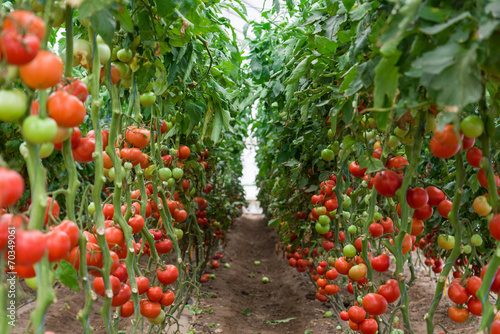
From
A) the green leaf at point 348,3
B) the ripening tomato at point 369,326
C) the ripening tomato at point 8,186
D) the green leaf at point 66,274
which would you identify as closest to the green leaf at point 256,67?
the green leaf at point 348,3

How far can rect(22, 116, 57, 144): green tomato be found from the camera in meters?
0.67

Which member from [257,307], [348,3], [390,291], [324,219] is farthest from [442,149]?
[257,307]

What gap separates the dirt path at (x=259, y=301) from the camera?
3.57 meters

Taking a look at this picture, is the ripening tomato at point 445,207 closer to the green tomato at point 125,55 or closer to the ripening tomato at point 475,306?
the ripening tomato at point 475,306

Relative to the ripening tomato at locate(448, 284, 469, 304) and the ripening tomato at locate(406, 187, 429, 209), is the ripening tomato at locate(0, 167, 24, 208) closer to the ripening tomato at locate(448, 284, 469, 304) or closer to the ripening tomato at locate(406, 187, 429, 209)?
the ripening tomato at locate(406, 187, 429, 209)

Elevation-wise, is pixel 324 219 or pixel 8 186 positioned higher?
pixel 8 186

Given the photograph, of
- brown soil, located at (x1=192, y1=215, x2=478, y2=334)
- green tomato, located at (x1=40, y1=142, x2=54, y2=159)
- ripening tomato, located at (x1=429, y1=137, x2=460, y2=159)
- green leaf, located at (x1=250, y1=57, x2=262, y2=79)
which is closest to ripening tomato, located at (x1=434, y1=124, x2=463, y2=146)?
ripening tomato, located at (x1=429, y1=137, x2=460, y2=159)

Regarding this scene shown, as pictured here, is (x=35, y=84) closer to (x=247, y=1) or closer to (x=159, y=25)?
(x=159, y=25)

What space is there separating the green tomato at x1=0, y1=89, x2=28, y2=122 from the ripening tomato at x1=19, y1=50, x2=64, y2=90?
29 millimetres

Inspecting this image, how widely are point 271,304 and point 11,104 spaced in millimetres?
4260

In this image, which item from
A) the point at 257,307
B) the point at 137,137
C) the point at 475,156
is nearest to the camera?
the point at 475,156

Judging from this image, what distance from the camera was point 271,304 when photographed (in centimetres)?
452

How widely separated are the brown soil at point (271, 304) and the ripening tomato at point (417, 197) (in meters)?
2.03

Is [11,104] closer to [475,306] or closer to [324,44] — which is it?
A: [324,44]
